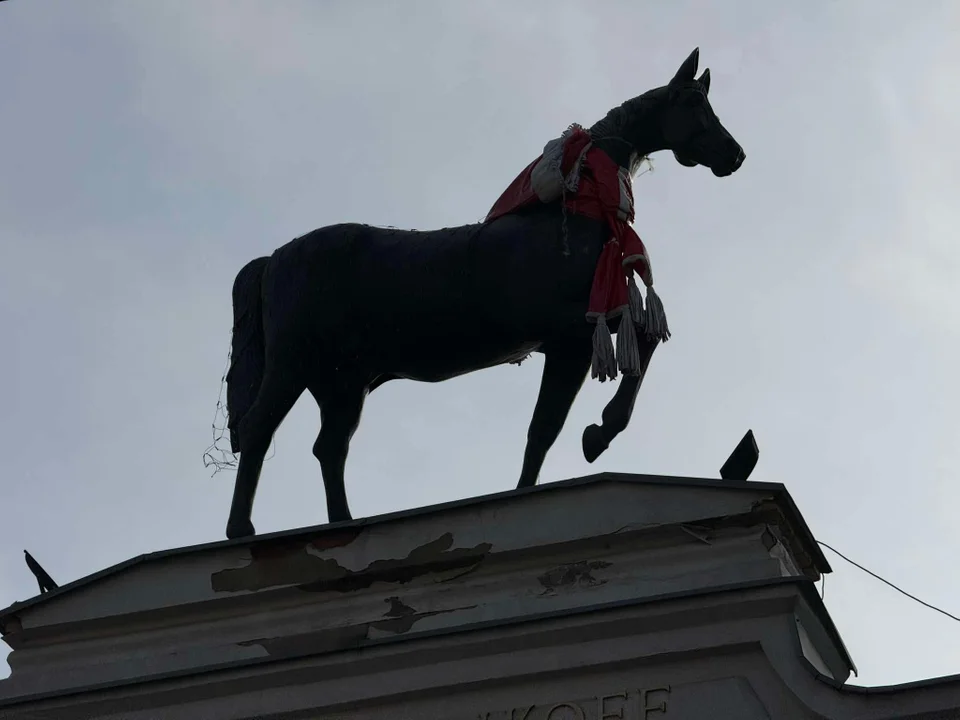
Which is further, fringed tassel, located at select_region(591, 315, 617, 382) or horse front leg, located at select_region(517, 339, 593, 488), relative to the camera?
horse front leg, located at select_region(517, 339, 593, 488)

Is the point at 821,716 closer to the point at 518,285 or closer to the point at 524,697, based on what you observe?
the point at 524,697

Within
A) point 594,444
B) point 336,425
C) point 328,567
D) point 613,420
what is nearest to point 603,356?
point 613,420

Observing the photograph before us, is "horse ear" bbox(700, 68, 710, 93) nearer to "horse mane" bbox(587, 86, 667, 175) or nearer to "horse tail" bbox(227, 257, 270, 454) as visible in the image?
"horse mane" bbox(587, 86, 667, 175)

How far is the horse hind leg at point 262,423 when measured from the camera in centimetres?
1082

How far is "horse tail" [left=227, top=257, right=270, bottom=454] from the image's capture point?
36.4 ft

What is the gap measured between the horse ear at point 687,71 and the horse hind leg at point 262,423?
8.51 ft

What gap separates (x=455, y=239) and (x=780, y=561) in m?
2.58

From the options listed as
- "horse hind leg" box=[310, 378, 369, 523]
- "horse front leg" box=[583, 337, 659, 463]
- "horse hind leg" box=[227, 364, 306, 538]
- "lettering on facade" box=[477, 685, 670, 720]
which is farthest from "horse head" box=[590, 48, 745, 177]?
"lettering on facade" box=[477, 685, 670, 720]

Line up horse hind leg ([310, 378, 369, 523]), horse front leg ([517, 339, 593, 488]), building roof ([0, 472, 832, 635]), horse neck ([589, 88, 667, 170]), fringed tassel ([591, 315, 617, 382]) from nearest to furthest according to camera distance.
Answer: building roof ([0, 472, 832, 635]), fringed tassel ([591, 315, 617, 382]), horse front leg ([517, 339, 593, 488]), horse neck ([589, 88, 667, 170]), horse hind leg ([310, 378, 369, 523])

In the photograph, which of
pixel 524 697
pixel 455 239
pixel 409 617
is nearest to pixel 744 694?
pixel 524 697

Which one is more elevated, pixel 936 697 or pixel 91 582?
pixel 91 582

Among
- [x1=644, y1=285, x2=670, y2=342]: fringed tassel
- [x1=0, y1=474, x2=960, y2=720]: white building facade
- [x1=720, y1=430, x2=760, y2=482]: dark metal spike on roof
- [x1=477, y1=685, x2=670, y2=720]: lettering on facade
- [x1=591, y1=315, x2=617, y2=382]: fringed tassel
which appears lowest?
[x1=477, y1=685, x2=670, y2=720]: lettering on facade

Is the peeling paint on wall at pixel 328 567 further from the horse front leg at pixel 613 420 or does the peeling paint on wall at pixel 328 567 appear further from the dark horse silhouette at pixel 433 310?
the horse front leg at pixel 613 420

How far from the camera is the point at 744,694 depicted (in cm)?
881
